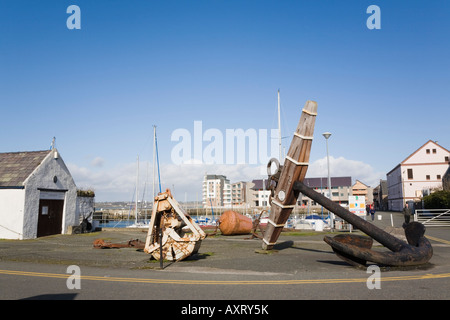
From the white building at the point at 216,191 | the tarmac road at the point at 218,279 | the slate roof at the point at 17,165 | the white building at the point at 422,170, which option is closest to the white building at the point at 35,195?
the slate roof at the point at 17,165

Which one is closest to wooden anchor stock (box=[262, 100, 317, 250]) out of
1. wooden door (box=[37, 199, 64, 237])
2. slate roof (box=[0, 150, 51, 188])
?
wooden door (box=[37, 199, 64, 237])

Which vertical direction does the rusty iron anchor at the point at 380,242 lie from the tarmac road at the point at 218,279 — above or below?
above

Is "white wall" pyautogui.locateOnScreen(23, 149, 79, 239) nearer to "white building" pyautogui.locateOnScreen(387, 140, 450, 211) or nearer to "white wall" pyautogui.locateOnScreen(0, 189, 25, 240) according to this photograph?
"white wall" pyautogui.locateOnScreen(0, 189, 25, 240)

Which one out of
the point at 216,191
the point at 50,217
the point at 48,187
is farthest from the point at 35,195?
the point at 216,191

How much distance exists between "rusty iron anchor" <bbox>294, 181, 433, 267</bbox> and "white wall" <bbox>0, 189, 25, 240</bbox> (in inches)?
691

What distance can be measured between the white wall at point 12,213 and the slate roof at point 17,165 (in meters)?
0.58

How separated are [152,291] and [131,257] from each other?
5.88 m

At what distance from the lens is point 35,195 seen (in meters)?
19.6

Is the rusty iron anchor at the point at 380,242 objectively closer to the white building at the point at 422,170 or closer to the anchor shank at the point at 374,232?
the anchor shank at the point at 374,232

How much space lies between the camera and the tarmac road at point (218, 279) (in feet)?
19.8

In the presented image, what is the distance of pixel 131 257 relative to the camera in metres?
11.9

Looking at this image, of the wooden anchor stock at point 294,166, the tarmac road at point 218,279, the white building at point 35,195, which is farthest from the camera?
the white building at point 35,195

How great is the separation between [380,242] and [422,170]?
64890mm
